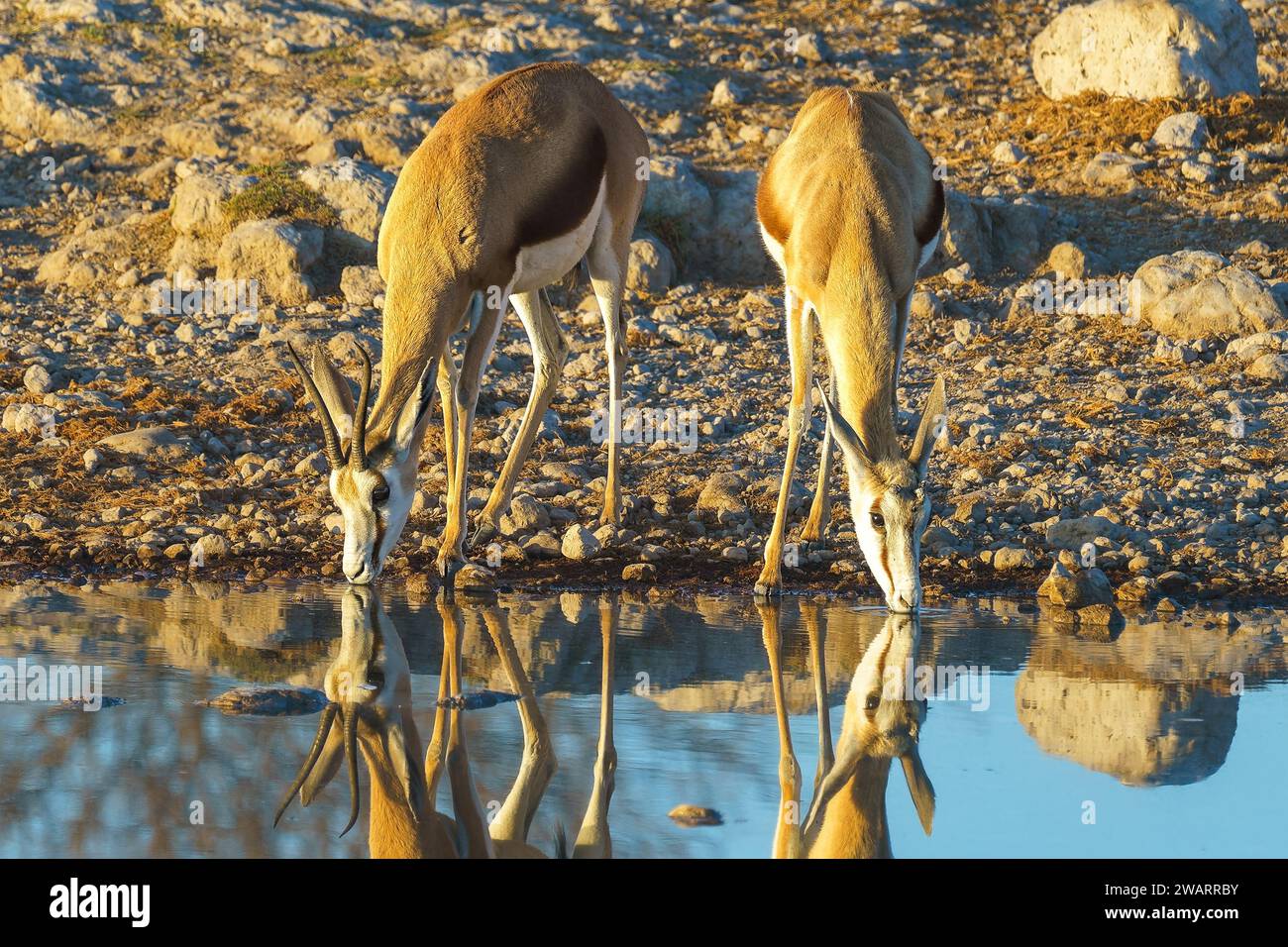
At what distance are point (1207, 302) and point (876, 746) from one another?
26.5 ft

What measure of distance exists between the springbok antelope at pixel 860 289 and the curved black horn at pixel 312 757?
2751 millimetres

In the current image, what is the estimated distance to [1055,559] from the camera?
1012 centimetres

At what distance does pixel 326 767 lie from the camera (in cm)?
638

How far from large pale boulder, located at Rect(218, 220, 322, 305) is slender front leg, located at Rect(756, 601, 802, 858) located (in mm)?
6943

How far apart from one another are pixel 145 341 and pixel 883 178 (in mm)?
6571

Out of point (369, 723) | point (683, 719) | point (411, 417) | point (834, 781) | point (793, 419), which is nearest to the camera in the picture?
point (834, 781)

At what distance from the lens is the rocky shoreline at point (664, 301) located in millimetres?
10430

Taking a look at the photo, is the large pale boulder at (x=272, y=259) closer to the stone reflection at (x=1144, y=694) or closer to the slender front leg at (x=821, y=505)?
the slender front leg at (x=821, y=505)

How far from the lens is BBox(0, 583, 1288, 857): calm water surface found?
584 cm

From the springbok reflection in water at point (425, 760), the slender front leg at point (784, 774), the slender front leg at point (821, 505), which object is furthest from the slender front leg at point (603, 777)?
the slender front leg at point (821, 505)

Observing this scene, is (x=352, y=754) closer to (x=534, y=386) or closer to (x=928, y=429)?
(x=928, y=429)

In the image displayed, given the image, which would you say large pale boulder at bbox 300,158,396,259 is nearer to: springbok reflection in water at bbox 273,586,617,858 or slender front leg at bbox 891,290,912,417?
slender front leg at bbox 891,290,912,417

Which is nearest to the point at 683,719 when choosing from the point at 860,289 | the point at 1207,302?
the point at 860,289
